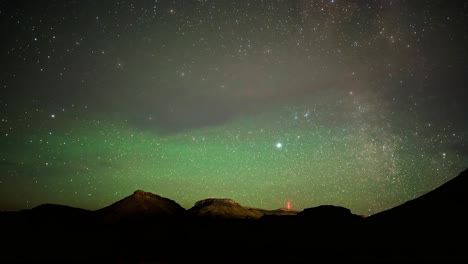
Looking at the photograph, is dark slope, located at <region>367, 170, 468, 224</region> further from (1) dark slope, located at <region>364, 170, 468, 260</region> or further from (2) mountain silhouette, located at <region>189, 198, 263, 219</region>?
(2) mountain silhouette, located at <region>189, 198, 263, 219</region>

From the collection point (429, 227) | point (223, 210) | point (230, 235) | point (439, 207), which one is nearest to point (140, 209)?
point (230, 235)

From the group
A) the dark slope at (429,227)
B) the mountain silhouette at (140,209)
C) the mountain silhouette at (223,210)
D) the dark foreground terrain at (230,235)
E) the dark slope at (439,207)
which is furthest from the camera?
the mountain silhouette at (223,210)

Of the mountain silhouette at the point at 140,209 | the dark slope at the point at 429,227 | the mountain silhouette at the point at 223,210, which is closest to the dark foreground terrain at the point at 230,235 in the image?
the dark slope at the point at 429,227

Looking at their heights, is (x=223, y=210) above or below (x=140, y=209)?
below

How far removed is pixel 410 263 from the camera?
1962 centimetres

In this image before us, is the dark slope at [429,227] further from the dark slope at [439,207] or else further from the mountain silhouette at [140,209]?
the mountain silhouette at [140,209]

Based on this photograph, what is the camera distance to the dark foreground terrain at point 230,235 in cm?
2350

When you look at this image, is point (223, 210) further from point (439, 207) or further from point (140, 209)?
point (439, 207)

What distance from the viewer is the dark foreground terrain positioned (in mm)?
23500

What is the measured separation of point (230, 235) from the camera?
60.8 metres

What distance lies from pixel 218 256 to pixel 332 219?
97.4ft

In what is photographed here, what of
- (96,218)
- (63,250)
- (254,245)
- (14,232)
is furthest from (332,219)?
(14,232)

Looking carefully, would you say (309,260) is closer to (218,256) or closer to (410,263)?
(410,263)

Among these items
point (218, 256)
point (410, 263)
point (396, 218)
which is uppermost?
point (396, 218)
